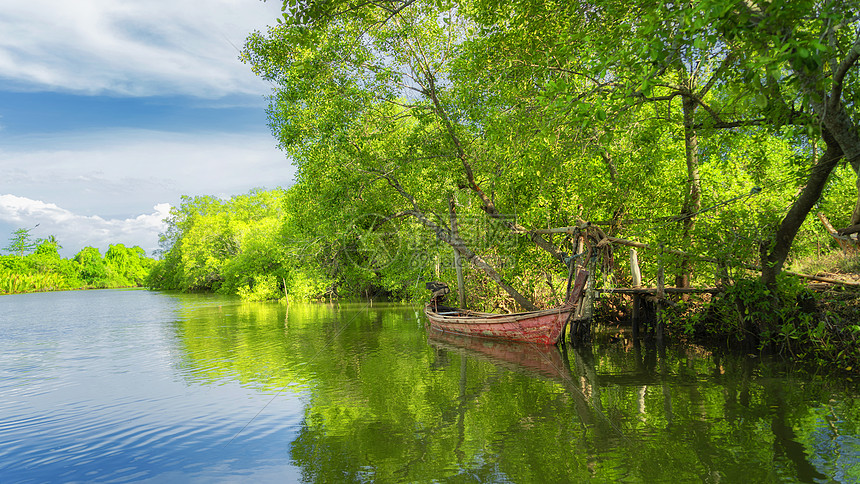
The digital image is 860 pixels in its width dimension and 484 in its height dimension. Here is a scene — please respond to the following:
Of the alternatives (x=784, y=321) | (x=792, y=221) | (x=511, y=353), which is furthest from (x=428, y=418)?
(x=792, y=221)

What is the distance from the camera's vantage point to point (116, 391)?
10758 mm

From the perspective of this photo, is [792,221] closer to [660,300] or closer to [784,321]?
[784,321]

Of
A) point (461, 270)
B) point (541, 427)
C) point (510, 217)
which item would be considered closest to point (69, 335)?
point (461, 270)

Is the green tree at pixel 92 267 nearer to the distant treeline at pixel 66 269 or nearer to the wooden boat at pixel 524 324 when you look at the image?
the distant treeline at pixel 66 269

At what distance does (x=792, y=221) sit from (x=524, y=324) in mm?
6966

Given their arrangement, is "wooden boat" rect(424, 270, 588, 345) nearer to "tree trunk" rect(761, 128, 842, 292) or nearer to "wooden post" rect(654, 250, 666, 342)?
"wooden post" rect(654, 250, 666, 342)

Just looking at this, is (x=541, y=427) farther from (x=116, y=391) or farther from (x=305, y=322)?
(x=305, y=322)

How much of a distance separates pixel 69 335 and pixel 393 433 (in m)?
19.9

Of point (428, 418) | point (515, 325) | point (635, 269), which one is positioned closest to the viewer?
point (428, 418)

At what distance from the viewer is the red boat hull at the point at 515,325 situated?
14062 millimetres

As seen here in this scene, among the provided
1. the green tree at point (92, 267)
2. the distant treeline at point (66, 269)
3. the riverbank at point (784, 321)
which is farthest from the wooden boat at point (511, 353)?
the green tree at point (92, 267)

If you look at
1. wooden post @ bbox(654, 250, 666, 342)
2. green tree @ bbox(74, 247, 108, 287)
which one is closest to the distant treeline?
green tree @ bbox(74, 247, 108, 287)

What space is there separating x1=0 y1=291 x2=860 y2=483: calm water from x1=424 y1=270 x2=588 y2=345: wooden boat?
1.86ft

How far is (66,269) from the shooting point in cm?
9206
